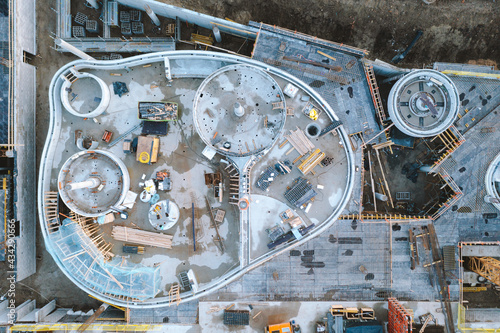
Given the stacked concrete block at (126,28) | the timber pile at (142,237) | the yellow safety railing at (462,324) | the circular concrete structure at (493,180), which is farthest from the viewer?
the stacked concrete block at (126,28)

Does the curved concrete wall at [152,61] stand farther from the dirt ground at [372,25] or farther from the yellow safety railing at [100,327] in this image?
the dirt ground at [372,25]

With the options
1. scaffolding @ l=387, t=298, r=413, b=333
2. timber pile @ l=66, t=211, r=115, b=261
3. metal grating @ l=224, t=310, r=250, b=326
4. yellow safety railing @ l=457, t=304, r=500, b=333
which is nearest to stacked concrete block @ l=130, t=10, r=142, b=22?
timber pile @ l=66, t=211, r=115, b=261

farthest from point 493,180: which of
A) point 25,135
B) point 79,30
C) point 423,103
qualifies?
point 25,135

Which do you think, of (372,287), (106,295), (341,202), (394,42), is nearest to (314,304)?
(372,287)

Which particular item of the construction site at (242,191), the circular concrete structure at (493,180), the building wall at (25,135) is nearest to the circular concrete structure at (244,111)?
the construction site at (242,191)

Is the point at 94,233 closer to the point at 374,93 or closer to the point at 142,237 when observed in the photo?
the point at 142,237

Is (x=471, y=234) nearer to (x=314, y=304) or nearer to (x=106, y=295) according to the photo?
(x=314, y=304)
